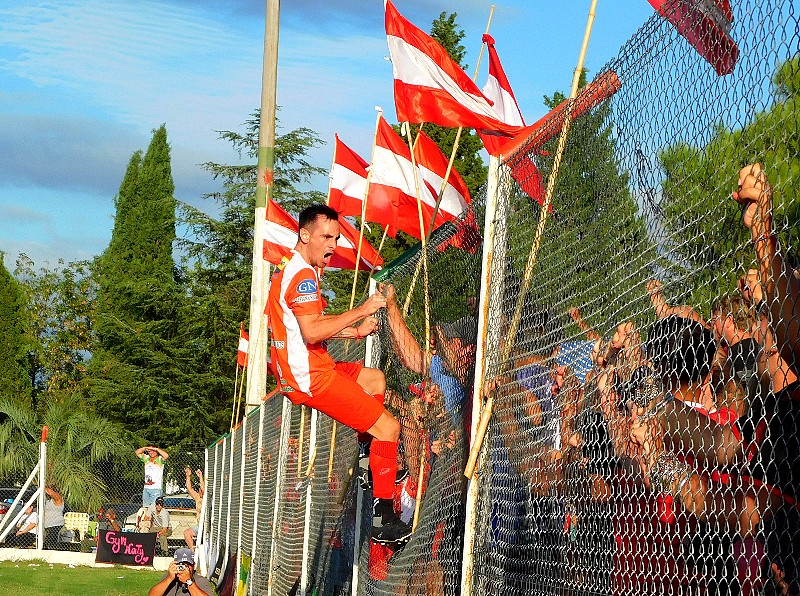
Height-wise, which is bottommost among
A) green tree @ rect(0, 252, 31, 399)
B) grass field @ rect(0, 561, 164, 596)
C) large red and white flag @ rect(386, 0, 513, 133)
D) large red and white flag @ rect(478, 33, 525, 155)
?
grass field @ rect(0, 561, 164, 596)

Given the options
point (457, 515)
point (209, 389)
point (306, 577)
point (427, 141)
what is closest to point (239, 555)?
point (306, 577)

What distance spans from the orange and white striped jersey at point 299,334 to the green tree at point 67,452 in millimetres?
23957

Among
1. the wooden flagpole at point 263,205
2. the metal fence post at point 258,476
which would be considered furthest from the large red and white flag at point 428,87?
the wooden flagpole at point 263,205

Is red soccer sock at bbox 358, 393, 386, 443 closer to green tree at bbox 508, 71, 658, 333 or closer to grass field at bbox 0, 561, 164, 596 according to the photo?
green tree at bbox 508, 71, 658, 333

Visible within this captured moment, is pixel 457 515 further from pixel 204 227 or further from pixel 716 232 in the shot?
pixel 204 227

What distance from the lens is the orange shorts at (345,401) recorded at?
6.65 m

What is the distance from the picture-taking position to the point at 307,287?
664 centimetres

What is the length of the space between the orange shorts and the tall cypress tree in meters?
40.6

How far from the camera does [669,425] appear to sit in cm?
303

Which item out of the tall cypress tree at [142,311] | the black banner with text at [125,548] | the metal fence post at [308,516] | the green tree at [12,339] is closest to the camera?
the metal fence post at [308,516]

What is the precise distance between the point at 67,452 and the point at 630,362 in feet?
99.4

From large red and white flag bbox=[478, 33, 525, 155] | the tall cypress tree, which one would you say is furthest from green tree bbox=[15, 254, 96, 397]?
large red and white flag bbox=[478, 33, 525, 155]

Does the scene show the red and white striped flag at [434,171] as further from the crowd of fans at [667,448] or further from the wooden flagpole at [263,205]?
the wooden flagpole at [263,205]

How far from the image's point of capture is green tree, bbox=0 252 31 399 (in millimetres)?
49781
